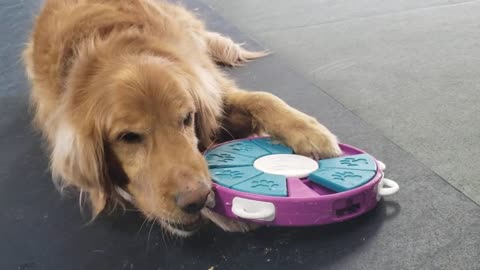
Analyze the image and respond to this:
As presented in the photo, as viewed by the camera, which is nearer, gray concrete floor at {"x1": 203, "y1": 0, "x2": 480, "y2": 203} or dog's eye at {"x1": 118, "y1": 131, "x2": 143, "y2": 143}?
dog's eye at {"x1": 118, "y1": 131, "x2": 143, "y2": 143}

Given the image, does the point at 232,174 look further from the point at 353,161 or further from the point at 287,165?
the point at 353,161

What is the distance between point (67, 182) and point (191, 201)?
1.98 feet

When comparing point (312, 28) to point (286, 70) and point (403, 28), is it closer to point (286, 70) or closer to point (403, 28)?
point (403, 28)

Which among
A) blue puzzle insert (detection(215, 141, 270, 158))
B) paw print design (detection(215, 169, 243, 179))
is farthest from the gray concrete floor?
paw print design (detection(215, 169, 243, 179))

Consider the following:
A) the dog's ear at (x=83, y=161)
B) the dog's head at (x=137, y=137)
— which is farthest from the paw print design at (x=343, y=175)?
the dog's ear at (x=83, y=161)

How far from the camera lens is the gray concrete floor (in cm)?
177

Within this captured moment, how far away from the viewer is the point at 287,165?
152 cm

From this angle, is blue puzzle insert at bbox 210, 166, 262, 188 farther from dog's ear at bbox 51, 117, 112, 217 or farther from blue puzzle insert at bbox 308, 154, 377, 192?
dog's ear at bbox 51, 117, 112, 217

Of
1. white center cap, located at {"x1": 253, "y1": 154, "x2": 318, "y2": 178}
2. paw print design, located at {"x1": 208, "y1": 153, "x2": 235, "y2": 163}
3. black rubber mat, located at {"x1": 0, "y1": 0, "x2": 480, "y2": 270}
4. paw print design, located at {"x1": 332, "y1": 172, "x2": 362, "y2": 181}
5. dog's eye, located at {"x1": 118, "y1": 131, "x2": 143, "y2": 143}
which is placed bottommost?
black rubber mat, located at {"x1": 0, "y1": 0, "x2": 480, "y2": 270}

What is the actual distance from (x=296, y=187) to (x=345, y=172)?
5.9 inches

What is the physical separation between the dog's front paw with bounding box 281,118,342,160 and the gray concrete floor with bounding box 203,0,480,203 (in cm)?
31

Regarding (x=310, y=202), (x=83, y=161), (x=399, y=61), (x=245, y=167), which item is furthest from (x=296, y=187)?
(x=399, y=61)

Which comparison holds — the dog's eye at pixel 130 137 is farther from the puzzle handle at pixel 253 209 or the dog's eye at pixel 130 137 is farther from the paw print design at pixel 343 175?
the paw print design at pixel 343 175

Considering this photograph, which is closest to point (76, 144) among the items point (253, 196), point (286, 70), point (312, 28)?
point (253, 196)
